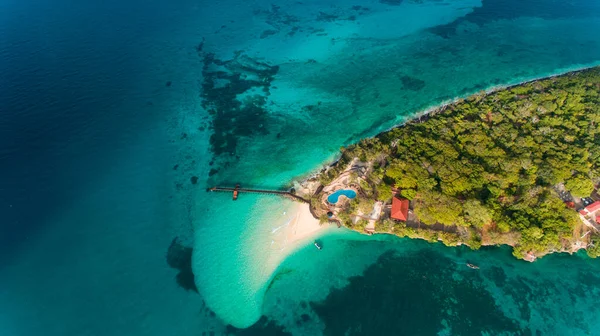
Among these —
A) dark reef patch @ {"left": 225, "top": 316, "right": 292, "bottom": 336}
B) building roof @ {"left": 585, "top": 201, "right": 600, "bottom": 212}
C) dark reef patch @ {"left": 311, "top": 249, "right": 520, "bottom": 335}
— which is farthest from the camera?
building roof @ {"left": 585, "top": 201, "right": 600, "bottom": 212}

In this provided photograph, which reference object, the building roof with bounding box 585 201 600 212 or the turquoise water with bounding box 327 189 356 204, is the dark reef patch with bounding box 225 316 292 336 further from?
the building roof with bounding box 585 201 600 212

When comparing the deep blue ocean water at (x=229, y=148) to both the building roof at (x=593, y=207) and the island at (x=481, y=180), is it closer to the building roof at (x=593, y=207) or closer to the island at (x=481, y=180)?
the island at (x=481, y=180)

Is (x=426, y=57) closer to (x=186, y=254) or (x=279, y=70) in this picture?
(x=279, y=70)

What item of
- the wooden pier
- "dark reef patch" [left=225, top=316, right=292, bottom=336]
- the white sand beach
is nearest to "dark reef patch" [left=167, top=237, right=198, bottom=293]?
"dark reef patch" [left=225, top=316, right=292, bottom=336]

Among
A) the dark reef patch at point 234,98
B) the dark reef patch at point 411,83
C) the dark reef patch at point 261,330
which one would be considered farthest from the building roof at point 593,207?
the dark reef patch at point 234,98

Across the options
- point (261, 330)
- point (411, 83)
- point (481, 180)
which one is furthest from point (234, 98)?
point (481, 180)

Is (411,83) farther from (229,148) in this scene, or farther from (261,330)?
(261,330)

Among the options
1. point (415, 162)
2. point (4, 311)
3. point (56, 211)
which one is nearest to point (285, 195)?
point (415, 162)
